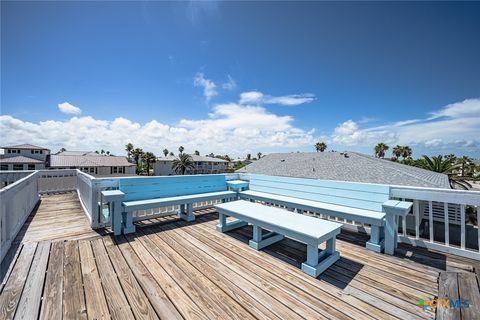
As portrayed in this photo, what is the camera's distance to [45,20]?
5.25 m

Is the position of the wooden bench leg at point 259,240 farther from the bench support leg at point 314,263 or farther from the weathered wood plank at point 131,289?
the weathered wood plank at point 131,289

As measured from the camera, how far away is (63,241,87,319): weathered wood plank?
5.24 feet

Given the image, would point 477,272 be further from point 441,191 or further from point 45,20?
point 45,20

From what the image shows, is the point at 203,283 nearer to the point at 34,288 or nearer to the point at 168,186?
the point at 34,288

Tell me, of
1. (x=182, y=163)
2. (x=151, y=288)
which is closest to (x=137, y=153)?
(x=182, y=163)

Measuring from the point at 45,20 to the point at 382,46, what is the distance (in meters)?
13.3

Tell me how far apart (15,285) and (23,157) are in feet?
122

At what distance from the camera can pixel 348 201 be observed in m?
3.59

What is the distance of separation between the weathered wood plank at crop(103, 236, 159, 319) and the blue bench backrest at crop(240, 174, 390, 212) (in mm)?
3447

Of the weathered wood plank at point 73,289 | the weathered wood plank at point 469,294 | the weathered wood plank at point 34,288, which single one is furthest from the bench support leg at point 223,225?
the weathered wood plank at point 469,294

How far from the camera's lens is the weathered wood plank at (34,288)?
5.23ft

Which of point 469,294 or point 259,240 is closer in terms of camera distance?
point 469,294

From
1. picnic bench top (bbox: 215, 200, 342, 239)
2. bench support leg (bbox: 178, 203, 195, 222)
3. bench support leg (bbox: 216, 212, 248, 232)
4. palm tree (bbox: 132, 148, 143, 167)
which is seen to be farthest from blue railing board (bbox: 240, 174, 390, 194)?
palm tree (bbox: 132, 148, 143, 167)

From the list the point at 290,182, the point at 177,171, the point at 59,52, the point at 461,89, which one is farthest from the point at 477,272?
the point at 177,171
